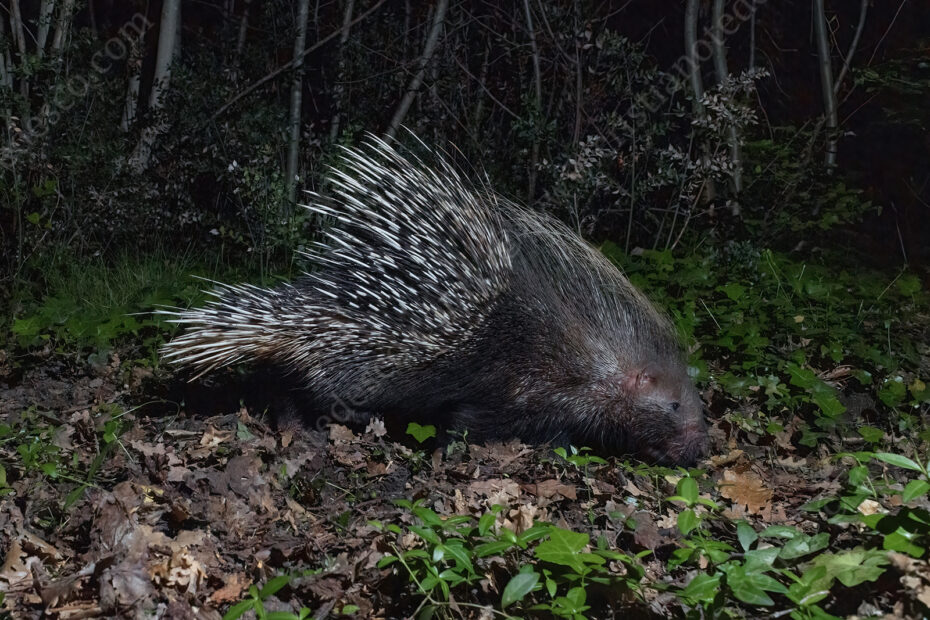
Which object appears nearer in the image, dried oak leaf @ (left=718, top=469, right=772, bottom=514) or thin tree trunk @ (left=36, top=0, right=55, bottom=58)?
dried oak leaf @ (left=718, top=469, right=772, bottom=514)

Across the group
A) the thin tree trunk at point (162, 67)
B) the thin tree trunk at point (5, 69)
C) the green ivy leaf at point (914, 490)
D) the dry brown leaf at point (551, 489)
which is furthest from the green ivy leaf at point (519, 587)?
the thin tree trunk at point (5, 69)

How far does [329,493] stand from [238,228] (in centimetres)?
414

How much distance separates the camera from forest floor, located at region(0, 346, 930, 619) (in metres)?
2.79

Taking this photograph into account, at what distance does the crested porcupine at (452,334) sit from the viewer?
14.9 feet

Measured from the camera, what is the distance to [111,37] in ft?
29.6

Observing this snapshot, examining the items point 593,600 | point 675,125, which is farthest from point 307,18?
point 593,600

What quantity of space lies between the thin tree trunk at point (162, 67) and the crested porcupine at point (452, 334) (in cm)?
362

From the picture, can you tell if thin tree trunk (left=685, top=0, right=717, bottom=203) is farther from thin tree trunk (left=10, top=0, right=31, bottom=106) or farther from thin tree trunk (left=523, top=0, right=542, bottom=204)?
thin tree trunk (left=10, top=0, right=31, bottom=106)

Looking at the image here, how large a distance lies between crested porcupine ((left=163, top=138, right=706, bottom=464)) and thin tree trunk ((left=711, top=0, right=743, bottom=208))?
3059mm

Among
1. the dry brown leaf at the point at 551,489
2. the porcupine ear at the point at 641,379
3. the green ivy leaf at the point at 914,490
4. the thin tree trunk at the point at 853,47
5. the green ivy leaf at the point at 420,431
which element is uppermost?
the thin tree trunk at the point at 853,47

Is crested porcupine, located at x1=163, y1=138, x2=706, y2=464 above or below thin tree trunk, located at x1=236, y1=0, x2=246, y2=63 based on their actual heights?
below

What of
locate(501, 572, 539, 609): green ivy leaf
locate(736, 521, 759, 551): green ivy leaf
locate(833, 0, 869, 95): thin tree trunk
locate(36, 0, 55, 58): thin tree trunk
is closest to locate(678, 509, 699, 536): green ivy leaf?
locate(736, 521, 759, 551): green ivy leaf

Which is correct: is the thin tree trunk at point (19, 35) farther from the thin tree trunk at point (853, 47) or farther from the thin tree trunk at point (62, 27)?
the thin tree trunk at point (853, 47)

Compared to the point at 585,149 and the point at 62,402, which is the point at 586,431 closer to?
the point at 585,149
